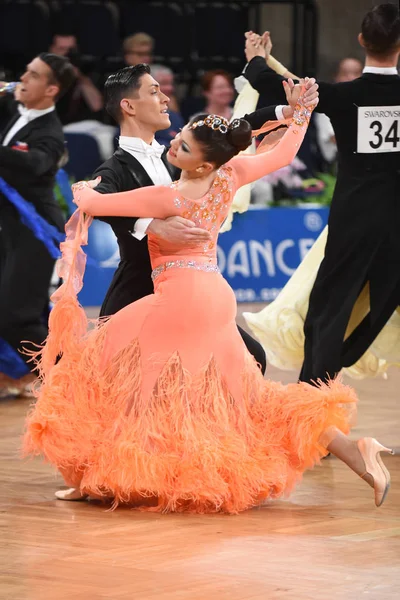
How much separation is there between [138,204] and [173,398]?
2.29ft

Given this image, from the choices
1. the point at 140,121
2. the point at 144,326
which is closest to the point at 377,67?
the point at 140,121

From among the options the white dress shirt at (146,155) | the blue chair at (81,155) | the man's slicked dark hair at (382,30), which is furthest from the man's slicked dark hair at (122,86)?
the blue chair at (81,155)

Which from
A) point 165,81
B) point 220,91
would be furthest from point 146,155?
point 165,81

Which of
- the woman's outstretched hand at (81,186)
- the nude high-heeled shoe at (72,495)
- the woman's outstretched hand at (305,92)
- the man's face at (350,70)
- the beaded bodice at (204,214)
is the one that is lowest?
the nude high-heeled shoe at (72,495)

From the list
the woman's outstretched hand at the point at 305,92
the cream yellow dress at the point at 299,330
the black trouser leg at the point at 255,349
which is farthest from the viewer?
the cream yellow dress at the point at 299,330

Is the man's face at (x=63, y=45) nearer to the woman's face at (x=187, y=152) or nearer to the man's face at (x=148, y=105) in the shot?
the man's face at (x=148, y=105)

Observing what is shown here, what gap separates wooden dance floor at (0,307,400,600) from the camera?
3.42m

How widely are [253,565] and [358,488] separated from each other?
4.32ft

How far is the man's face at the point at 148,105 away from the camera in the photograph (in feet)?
16.0

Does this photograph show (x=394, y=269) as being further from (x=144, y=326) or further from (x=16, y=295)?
(x=16, y=295)

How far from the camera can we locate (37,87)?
23.3ft

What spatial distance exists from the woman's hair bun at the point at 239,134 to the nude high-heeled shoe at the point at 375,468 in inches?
45.1

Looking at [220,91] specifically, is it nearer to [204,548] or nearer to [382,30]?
[382,30]

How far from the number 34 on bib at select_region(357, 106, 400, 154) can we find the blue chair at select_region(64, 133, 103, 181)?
526 cm
